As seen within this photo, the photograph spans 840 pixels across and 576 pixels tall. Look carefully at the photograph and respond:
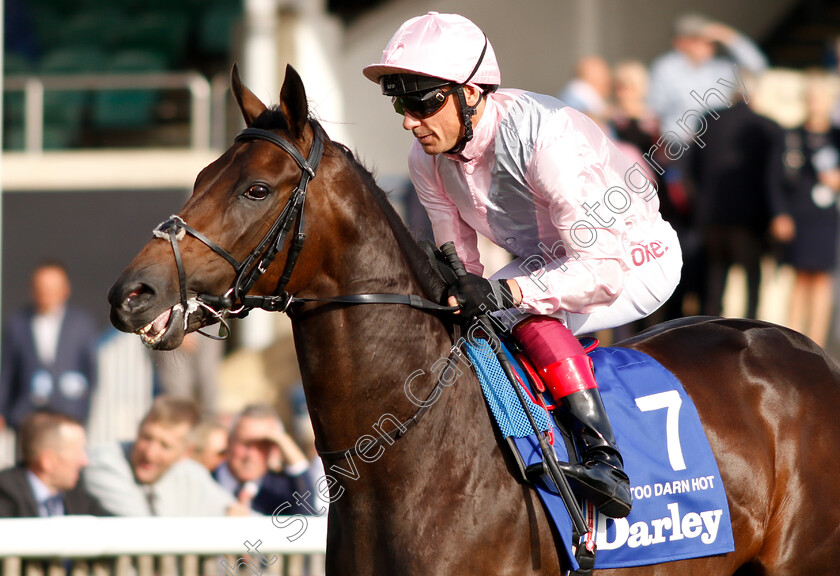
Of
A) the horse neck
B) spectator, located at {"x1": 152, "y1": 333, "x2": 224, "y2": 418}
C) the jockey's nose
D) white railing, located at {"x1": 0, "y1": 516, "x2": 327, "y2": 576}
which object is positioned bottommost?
white railing, located at {"x1": 0, "y1": 516, "x2": 327, "y2": 576}

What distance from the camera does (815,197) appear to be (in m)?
7.36

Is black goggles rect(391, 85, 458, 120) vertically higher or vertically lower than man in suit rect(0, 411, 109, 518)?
higher

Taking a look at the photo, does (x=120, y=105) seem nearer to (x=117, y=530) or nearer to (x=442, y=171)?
(x=117, y=530)

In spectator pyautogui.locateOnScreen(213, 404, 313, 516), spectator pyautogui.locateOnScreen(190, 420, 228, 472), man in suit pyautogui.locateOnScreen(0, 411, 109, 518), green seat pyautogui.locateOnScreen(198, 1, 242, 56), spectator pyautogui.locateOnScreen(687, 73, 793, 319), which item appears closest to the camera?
man in suit pyautogui.locateOnScreen(0, 411, 109, 518)


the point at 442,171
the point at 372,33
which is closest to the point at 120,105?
the point at 372,33

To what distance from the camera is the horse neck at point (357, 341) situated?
2.89 metres

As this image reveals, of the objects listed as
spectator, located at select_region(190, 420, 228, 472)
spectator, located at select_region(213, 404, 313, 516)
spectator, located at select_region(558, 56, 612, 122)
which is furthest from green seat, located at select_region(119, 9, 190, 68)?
spectator, located at select_region(213, 404, 313, 516)

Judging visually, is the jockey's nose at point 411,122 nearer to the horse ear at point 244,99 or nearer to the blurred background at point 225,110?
the horse ear at point 244,99

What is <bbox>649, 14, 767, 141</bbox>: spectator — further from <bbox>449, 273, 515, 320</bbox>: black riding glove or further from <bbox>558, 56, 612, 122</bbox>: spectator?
<bbox>449, 273, 515, 320</bbox>: black riding glove

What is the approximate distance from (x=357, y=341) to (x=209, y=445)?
2735 millimetres

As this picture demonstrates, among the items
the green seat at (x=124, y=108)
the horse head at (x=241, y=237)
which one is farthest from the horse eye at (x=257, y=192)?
the green seat at (x=124, y=108)

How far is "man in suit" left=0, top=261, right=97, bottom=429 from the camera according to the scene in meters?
6.98

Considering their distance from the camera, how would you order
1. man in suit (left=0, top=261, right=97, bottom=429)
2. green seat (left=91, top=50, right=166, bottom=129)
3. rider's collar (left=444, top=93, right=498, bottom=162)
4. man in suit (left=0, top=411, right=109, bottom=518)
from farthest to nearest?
green seat (left=91, top=50, right=166, bottom=129) < man in suit (left=0, top=261, right=97, bottom=429) < man in suit (left=0, top=411, right=109, bottom=518) < rider's collar (left=444, top=93, right=498, bottom=162)

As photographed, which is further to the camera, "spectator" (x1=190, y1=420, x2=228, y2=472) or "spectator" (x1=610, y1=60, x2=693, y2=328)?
"spectator" (x1=610, y1=60, x2=693, y2=328)
